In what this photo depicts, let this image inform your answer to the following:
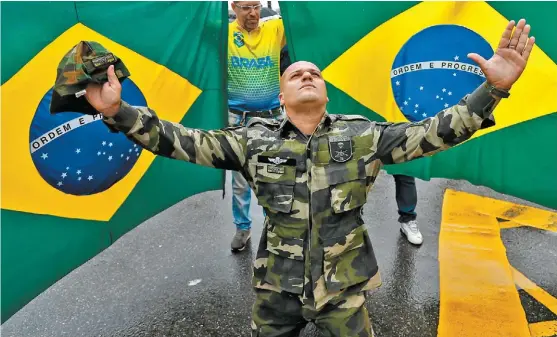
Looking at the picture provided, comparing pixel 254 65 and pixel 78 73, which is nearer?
pixel 78 73

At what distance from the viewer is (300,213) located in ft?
6.24

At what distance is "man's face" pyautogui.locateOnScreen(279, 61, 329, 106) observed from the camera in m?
1.90

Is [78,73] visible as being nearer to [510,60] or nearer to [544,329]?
[510,60]

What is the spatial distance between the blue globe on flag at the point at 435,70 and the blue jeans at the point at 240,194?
1.18m

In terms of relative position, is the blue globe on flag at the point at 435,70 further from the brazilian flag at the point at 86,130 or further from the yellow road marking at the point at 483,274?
the brazilian flag at the point at 86,130

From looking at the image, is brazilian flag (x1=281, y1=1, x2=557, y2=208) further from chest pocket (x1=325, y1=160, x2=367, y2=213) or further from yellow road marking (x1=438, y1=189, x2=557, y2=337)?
chest pocket (x1=325, y1=160, x2=367, y2=213)

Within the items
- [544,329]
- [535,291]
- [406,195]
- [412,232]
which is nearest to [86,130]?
[406,195]

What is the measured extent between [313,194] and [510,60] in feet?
2.87

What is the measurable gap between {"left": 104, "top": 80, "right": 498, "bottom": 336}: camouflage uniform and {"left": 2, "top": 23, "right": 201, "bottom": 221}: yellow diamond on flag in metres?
0.90

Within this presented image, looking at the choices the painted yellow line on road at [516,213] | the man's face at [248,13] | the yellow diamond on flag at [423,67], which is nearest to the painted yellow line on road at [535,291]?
the painted yellow line on road at [516,213]

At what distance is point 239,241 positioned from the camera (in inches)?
148

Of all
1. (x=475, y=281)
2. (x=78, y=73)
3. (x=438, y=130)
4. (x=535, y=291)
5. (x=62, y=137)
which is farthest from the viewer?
(x=475, y=281)

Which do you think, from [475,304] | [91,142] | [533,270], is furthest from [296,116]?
[533,270]

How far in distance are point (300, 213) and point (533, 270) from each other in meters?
2.36
